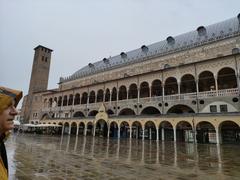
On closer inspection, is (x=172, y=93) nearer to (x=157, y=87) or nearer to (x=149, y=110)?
(x=157, y=87)

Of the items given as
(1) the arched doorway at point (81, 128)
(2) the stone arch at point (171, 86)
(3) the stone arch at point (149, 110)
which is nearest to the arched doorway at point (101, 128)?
(1) the arched doorway at point (81, 128)

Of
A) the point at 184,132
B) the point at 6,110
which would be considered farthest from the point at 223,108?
the point at 6,110

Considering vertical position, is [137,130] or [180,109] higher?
[180,109]

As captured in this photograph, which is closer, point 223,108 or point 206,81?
point 223,108

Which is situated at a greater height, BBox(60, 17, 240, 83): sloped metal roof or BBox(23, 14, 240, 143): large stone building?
BBox(60, 17, 240, 83): sloped metal roof

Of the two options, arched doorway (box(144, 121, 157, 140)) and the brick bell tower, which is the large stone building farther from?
the brick bell tower

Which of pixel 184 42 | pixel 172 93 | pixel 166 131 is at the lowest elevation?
pixel 166 131

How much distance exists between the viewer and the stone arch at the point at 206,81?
2670cm

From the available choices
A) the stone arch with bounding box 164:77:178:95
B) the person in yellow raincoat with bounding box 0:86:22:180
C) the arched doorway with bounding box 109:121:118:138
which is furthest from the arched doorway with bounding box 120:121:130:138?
the person in yellow raincoat with bounding box 0:86:22:180

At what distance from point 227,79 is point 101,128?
22.3 metres

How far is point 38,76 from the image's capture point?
190 feet

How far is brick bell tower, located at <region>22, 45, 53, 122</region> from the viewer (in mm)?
56856

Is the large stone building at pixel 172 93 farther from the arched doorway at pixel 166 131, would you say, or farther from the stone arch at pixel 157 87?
the arched doorway at pixel 166 131

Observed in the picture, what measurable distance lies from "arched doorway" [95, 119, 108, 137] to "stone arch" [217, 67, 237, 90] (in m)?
20.0
